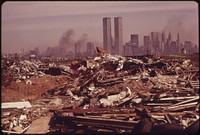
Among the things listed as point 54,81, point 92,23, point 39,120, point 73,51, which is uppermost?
point 92,23

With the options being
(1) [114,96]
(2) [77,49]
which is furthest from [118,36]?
(1) [114,96]

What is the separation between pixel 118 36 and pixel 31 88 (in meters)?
1.13

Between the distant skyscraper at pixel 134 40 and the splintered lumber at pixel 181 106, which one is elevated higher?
the distant skyscraper at pixel 134 40

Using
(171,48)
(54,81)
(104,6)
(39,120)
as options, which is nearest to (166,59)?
(171,48)

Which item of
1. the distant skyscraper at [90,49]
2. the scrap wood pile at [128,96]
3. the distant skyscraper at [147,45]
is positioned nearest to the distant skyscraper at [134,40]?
the distant skyscraper at [147,45]

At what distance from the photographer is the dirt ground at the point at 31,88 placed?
12.2 ft

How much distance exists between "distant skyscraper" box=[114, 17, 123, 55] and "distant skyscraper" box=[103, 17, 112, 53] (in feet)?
0.22

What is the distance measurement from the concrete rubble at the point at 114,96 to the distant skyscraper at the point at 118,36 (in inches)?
3.5

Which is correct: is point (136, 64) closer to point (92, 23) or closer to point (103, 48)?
point (103, 48)

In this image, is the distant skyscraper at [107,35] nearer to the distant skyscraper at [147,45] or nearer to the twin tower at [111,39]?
the twin tower at [111,39]

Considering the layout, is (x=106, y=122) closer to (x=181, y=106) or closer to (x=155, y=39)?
(x=181, y=106)

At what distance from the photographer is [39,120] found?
148 inches

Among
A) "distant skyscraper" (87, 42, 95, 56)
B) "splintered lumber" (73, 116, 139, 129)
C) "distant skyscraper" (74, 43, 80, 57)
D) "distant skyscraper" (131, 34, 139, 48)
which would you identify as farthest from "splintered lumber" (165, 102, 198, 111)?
"distant skyscraper" (74, 43, 80, 57)

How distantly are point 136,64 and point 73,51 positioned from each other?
0.72 m
